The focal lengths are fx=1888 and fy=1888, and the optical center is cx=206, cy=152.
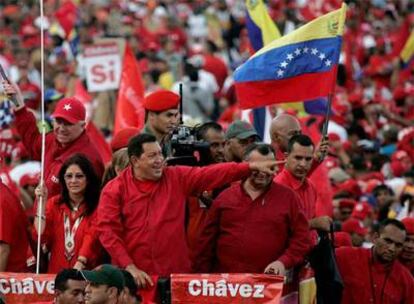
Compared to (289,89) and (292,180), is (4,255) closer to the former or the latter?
(292,180)

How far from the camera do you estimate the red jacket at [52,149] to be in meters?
14.8

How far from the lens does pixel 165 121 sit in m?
14.7

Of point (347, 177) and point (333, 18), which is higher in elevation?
point (333, 18)

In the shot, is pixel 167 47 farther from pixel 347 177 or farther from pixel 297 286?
pixel 297 286

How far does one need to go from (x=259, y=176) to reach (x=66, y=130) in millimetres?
1951

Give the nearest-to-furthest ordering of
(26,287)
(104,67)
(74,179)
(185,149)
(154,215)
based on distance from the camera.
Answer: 1. (154,215)
2. (26,287)
3. (74,179)
4. (185,149)
5. (104,67)

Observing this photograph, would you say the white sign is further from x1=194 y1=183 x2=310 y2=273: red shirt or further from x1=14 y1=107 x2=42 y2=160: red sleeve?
x1=194 y1=183 x2=310 y2=273: red shirt

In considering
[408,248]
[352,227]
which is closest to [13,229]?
[408,248]

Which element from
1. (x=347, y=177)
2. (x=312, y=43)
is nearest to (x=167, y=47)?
(x=347, y=177)

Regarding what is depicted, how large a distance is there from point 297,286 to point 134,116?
5.85 metres

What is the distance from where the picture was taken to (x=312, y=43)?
581 inches

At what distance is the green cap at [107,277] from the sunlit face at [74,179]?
1454 millimetres

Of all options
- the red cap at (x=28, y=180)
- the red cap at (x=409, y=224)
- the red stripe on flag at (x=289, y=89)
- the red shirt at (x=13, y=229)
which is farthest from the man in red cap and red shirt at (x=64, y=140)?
the red cap at (x=28, y=180)

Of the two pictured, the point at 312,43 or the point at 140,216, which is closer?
the point at 140,216
